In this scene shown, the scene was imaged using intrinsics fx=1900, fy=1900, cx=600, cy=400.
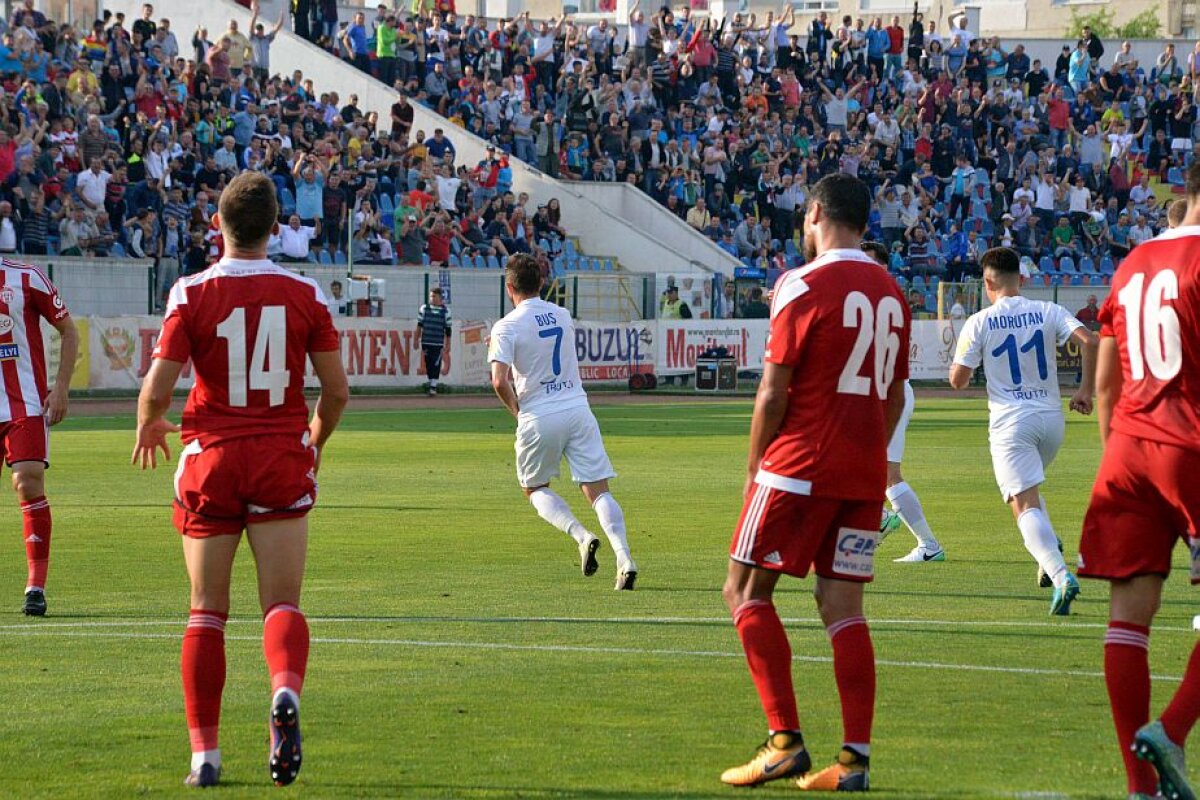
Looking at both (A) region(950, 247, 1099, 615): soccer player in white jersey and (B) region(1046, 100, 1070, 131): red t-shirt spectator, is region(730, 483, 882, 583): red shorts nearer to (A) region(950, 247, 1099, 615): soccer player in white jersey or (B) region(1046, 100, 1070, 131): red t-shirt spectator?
(A) region(950, 247, 1099, 615): soccer player in white jersey

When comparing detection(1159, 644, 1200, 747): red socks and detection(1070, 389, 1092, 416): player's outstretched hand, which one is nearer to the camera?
detection(1159, 644, 1200, 747): red socks

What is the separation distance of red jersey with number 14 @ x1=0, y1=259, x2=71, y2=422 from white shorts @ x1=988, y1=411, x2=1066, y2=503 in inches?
232

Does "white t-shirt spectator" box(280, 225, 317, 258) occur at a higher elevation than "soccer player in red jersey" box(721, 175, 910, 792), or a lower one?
higher

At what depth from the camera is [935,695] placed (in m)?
8.27

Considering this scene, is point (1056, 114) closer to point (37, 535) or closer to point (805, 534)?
point (37, 535)

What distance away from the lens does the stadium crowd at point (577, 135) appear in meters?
34.1

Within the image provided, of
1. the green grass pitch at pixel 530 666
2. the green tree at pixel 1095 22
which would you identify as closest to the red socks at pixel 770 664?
the green grass pitch at pixel 530 666

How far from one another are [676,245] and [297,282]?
127 ft

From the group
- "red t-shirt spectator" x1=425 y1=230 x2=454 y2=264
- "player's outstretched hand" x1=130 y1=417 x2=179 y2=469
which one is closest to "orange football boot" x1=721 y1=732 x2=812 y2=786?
"player's outstretched hand" x1=130 y1=417 x2=179 y2=469

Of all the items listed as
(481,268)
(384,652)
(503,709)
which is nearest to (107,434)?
A: (481,268)

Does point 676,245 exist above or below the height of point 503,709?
above

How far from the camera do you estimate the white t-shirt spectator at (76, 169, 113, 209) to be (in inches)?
1292

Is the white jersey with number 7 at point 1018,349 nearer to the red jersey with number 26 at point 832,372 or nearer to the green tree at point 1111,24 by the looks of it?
the red jersey with number 26 at point 832,372

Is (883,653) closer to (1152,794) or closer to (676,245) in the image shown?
(1152,794)
